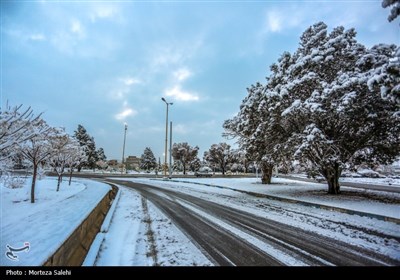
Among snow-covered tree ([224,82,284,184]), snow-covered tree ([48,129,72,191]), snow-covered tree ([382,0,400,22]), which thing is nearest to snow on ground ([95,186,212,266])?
snow-covered tree ([382,0,400,22])

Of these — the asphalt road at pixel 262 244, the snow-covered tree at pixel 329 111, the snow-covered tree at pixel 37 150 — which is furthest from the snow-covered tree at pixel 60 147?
the snow-covered tree at pixel 329 111

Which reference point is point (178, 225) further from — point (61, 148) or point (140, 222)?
point (61, 148)

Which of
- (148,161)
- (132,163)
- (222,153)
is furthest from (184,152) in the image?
(132,163)

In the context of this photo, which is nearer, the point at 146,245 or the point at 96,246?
the point at 96,246

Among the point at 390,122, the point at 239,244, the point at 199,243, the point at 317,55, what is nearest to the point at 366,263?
the point at 239,244

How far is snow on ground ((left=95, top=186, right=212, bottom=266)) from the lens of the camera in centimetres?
422

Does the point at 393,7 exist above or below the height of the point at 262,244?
above

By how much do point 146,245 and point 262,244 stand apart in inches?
104

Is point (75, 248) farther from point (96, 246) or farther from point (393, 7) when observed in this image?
A: point (393, 7)

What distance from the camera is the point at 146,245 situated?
5.11 m

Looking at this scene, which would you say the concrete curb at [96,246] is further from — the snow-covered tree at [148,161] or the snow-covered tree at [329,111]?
the snow-covered tree at [148,161]

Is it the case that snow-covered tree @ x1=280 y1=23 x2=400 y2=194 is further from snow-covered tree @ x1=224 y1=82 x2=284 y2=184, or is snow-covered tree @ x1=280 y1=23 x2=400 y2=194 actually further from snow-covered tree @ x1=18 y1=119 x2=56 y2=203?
snow-covered tree @ x1=18 y1=119 x2=56 y2=203

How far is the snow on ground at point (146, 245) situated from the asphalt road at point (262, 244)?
330mm

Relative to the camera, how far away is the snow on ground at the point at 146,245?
4.22m
